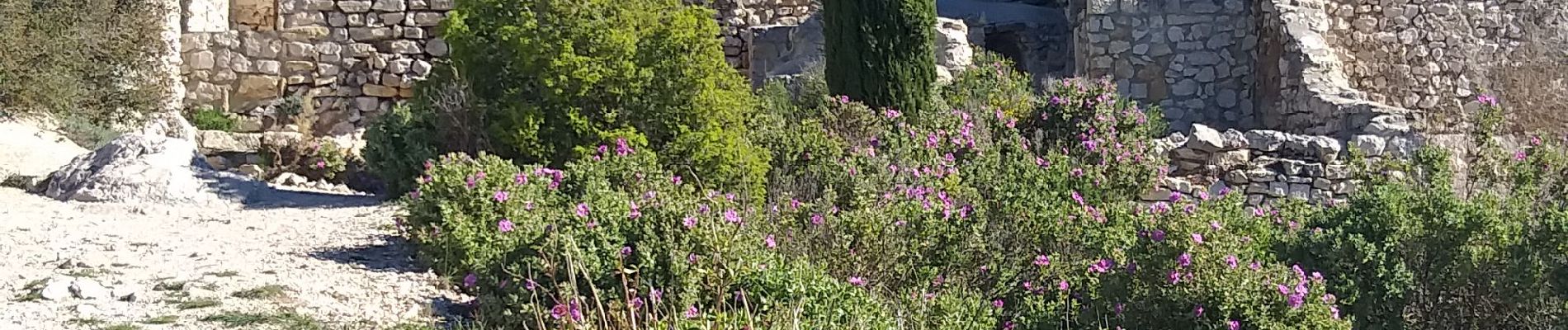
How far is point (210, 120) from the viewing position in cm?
1271

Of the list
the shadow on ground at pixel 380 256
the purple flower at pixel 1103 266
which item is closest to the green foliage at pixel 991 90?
the shadow on ground at pixel 380 256

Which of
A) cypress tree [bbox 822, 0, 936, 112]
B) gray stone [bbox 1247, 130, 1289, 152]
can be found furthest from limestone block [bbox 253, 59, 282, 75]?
gray stone [bbox 1247, 130, 1289, 152]

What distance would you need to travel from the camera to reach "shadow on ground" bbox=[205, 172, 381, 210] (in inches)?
315

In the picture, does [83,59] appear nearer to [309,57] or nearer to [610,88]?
[309,57]

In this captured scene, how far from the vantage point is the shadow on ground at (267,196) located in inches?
315

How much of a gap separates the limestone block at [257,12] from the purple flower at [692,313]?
31.7 feet

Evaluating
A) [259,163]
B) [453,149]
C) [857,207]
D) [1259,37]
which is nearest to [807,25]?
[1259,37]

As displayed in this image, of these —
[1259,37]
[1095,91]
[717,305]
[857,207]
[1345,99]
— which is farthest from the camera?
[1259,37]

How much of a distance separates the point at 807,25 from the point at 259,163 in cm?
458

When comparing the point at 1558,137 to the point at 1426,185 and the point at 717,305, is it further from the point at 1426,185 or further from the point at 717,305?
the point at 717,305

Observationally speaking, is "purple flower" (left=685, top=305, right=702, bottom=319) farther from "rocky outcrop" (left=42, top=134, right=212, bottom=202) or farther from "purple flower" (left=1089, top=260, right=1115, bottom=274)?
"rocky outcrop" (left=42, top=134, right=212, bottom=202)

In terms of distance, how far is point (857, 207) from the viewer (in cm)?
626

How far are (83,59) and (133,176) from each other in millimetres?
4234

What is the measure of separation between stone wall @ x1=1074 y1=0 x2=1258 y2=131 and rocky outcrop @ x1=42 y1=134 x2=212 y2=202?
7.46 m
